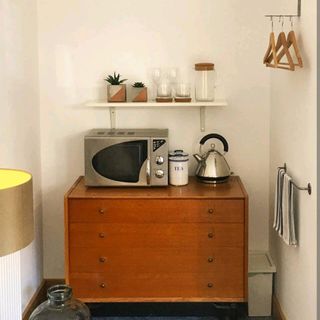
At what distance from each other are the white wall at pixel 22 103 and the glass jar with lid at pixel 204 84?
37.7 inches

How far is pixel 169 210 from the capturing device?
3.06 m

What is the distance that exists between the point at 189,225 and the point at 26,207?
4.44 ft

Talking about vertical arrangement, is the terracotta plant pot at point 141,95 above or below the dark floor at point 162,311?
above

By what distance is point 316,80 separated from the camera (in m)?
2.29

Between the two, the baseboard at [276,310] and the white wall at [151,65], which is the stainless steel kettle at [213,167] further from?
the baseboard at [276,310]

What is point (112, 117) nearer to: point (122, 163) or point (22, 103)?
point (122, 163)

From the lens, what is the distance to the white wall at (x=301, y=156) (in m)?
2.36

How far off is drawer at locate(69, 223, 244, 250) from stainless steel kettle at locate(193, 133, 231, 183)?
0.35 m

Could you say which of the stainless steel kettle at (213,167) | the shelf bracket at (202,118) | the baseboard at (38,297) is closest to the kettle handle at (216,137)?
the stainless steel kettle at (213,167)

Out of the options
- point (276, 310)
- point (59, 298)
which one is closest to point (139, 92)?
point (276, 310)

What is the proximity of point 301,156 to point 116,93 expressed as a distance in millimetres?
1234

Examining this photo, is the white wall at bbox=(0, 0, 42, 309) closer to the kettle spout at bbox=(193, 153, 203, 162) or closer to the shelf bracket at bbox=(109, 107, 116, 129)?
the shelf bracket at bbox=(109, 107, 116, 129)

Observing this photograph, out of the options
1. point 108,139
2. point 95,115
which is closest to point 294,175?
point 108,139

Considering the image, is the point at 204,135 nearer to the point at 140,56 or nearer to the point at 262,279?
the point at 140,56
